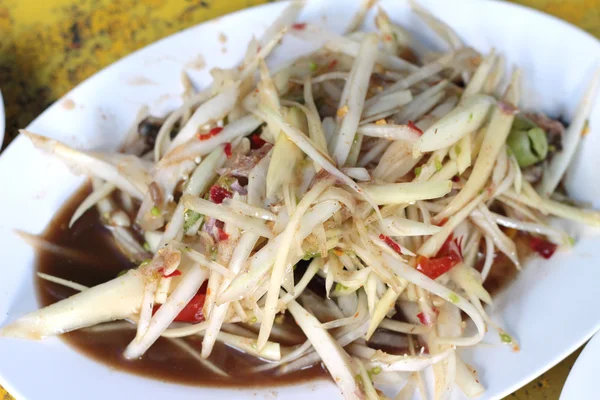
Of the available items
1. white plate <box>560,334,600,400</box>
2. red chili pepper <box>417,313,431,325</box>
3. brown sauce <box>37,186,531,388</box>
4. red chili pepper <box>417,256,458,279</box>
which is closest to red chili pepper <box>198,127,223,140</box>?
brown sauce <box>37,186,531,388</box>

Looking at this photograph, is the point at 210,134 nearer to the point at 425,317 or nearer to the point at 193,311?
the point at 193,311

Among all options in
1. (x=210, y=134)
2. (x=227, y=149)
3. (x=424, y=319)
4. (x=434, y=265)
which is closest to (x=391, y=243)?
(x=434, y=265)

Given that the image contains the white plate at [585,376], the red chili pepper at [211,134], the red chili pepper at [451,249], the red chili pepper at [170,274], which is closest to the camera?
the white plate at [585,376]

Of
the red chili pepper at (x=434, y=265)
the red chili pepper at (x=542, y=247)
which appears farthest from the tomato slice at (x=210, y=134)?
the red chili pepper at (x=542, y=247)

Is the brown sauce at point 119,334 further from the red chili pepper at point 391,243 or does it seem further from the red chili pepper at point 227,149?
the red chili pepper at point 227,149

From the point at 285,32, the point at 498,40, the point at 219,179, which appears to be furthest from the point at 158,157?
the point at 498,40

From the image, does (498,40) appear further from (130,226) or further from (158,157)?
(130,226)
